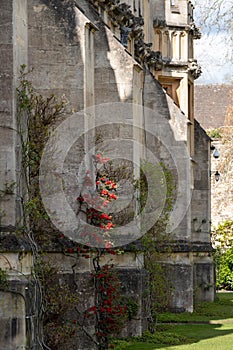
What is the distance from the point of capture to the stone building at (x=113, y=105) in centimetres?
1319

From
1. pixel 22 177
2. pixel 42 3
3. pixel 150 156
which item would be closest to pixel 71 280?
pixel 22 177

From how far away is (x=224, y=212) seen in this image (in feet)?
145

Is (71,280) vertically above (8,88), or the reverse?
(8,88)

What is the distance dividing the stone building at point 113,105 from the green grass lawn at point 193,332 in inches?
23.1

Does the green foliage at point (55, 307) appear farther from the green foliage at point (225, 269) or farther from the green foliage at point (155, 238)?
the green foliage at point (225, 269)

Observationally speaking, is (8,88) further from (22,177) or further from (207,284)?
(207,284)

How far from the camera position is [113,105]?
20.1 metres

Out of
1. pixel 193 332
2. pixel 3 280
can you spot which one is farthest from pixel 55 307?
pixel 193 332

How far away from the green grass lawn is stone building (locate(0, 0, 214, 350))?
587 mm

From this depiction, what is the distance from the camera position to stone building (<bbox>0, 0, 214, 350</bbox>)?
43.3ft

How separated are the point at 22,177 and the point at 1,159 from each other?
1.91 ft

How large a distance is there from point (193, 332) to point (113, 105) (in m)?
5.05

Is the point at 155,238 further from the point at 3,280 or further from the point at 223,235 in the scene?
the point at 223,235

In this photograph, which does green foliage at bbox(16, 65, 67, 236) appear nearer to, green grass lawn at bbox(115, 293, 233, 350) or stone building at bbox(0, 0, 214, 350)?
stone building at bbox(0, 0, 214, 350)
